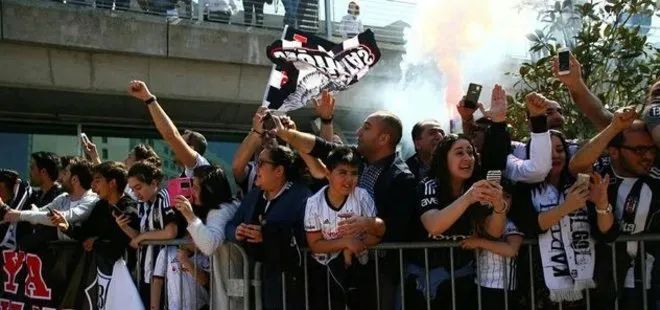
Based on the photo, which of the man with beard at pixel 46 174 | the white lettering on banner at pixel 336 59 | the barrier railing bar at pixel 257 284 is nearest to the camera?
the barrier railing bar at pixel 257 284

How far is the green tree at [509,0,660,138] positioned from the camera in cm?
621

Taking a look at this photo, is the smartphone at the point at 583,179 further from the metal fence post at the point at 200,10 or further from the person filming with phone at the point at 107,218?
the metal fence post at the point at 200,10

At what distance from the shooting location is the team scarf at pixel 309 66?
20.2 ft

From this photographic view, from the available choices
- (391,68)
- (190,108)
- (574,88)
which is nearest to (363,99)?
(391,68)

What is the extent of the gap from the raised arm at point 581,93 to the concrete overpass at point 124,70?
872cm

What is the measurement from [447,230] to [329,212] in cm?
71

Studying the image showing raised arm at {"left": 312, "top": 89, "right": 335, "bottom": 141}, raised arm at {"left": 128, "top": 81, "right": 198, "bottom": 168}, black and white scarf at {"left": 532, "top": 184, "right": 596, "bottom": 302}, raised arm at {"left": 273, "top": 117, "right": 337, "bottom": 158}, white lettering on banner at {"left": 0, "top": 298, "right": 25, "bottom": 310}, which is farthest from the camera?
white lettering on banner at {"left": 0, "top": 298, "right": 25, "bottom": 310}

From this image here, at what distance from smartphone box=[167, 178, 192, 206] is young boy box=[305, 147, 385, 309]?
0.94m

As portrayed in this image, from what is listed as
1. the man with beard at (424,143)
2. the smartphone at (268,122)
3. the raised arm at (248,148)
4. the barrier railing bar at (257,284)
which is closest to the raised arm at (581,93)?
the man with beard at (424,143)

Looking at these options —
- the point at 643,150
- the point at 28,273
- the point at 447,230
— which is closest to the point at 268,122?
the point at 447,230

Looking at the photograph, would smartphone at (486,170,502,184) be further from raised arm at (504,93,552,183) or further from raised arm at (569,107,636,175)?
raised arm at (569,107,636,175)

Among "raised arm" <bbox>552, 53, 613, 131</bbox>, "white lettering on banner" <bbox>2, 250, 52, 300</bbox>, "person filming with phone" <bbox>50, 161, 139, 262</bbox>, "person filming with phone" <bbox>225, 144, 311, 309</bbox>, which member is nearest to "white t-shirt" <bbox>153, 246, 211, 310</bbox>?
"person filming with phone" <bbox>225, 144, 311, 309</bbox>

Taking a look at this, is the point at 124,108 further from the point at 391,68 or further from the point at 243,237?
the point at 243,237

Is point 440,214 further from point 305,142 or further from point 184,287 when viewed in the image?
point 184,287
